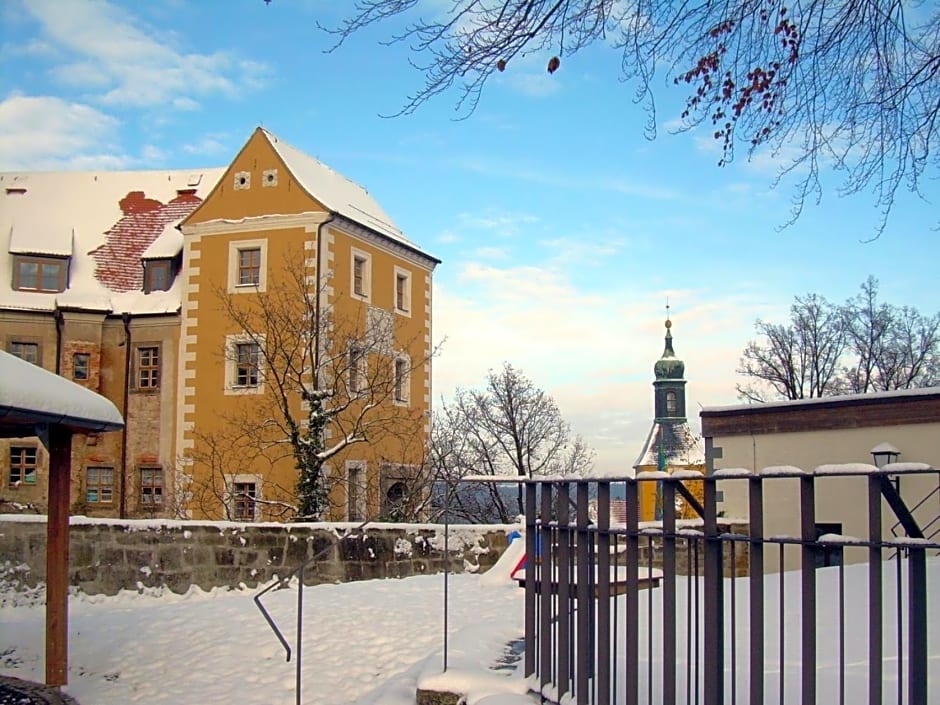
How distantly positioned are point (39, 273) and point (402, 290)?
956 cm

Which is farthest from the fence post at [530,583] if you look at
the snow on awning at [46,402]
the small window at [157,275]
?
the small window at [157,275]

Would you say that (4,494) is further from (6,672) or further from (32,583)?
(6,672)

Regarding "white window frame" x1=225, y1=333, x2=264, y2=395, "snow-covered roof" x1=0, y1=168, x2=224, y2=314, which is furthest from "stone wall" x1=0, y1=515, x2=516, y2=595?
"snow-covered roof" x1=0, y1=168, x2=224, y2=314

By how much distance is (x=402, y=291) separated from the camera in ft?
93.0

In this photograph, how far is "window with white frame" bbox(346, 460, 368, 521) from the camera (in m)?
23.0

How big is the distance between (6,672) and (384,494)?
1483 cm

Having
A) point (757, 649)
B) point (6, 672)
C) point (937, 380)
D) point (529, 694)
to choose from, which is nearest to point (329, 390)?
point (6, 672)

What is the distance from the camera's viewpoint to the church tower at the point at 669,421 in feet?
173

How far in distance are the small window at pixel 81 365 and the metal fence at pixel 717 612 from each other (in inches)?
851

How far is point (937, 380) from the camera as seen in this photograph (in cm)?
3903

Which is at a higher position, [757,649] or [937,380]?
[937,380]

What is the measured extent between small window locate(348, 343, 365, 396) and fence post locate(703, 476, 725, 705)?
17.0 metres

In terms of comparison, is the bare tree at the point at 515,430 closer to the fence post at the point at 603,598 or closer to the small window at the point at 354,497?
the small window at the point at 354,497

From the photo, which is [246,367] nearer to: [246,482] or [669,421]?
[246,482]
